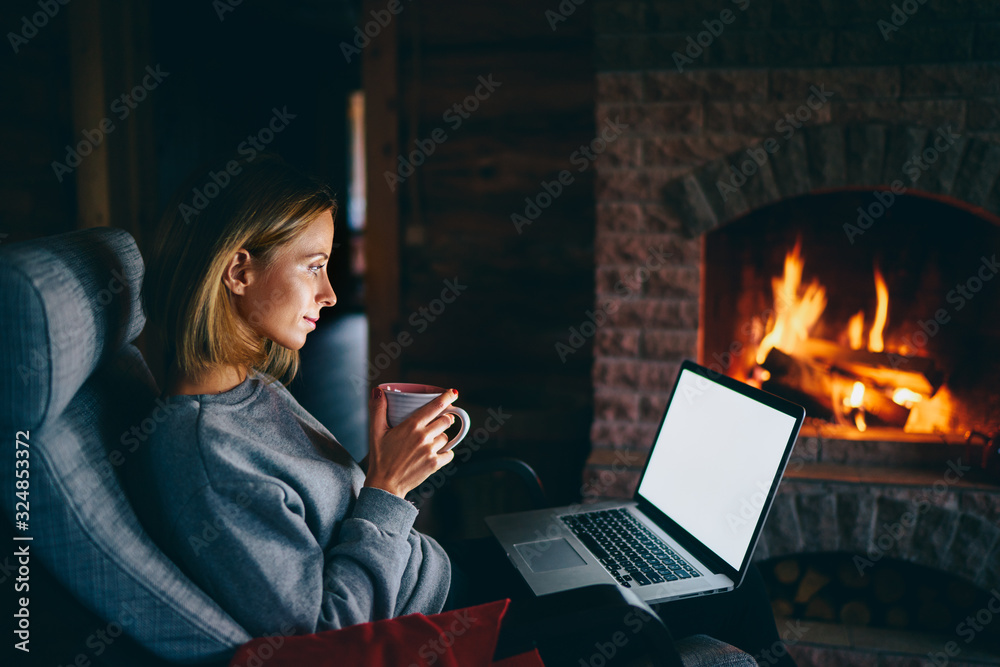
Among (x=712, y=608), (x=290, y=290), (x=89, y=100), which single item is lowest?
(x=712, y=608)

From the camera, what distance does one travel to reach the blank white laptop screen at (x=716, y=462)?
44.3 inches

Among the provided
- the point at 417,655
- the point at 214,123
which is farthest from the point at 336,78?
the point at 417,655

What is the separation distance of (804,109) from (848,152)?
0.56ft

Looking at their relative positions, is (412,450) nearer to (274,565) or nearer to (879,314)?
(274,565)

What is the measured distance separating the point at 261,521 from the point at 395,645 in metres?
0.24

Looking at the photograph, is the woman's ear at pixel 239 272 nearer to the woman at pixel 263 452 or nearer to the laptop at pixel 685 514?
the woman at pixel 263 452

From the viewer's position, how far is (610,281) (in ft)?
6.81

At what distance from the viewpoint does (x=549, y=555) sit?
1250 mm

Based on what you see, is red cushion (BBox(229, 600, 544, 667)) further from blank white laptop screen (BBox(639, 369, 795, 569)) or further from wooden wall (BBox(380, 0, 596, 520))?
wooden wall (BBox(380, 0, 596, 520))

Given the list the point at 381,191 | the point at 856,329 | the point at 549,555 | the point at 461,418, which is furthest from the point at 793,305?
the point at 381,191

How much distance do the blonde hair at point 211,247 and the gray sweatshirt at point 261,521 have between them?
0.28 feet

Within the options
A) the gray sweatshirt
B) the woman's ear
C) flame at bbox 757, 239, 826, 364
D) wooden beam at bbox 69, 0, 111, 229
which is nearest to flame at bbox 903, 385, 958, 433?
flame at bbox 757, 239, 826, 364

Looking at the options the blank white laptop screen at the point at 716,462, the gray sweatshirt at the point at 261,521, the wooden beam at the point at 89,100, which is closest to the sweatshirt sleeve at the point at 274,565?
the gray sweatshirt at the point at 261,521

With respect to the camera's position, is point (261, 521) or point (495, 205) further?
point (495, 205)
